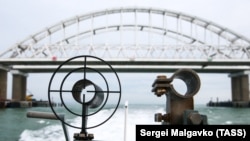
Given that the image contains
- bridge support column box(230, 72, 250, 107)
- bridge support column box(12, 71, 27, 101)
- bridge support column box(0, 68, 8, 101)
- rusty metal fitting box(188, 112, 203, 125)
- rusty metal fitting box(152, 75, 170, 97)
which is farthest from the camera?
bridge support column box(230, 72, 250, 107)

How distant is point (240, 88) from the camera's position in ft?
292

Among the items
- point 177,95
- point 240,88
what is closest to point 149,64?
point 240,88

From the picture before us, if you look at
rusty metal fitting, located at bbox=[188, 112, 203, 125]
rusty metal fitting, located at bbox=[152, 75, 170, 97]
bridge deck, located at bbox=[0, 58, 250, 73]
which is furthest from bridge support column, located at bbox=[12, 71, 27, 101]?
rusty metal fitting, located at bbox=[188, 112, 203, 125]

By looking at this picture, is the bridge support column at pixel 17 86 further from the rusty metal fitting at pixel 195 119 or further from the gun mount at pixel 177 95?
the rusty metal fitting at pixel 195 119

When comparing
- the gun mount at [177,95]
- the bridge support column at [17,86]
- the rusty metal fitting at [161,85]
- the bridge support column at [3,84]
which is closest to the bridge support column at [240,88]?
the bridge support column at [17,86]

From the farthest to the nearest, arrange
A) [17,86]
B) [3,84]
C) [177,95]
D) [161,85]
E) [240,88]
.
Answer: [240,88], [17,86], [3,84], [177,95], [161,85]

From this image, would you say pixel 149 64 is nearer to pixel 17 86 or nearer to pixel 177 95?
pixel 17 86

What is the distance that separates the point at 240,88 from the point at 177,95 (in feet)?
297

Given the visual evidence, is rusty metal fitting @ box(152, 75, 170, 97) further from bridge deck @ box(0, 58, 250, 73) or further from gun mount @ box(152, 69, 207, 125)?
bridge deck @ box(0, 58, 250, 73)

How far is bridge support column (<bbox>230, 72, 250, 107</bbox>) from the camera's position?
86269 millimetres

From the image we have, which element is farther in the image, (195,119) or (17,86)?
(17,86)

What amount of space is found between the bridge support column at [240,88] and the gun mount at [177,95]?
85769 mm

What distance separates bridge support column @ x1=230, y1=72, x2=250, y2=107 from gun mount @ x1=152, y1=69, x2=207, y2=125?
85.8 metres

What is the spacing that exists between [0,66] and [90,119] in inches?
2769
